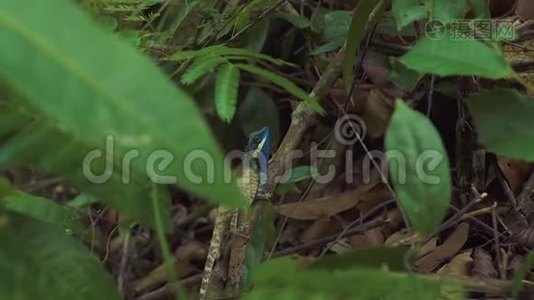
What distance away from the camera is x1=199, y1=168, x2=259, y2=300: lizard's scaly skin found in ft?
2.65

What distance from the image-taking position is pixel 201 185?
0.38m

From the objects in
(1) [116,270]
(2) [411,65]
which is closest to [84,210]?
(1) [116,270]

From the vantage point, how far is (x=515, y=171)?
1056 millimetres

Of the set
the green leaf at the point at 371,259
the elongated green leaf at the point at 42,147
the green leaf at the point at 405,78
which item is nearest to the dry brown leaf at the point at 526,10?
the green leaf at the point at 405,78

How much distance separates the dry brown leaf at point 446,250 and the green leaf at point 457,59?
0.44m

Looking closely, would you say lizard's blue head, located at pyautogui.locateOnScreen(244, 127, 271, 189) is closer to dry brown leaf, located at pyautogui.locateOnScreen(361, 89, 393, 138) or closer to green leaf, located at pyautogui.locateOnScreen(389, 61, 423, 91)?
green leaf, located at pyautogui.locateOnScreen(389, 61, 423, 91)

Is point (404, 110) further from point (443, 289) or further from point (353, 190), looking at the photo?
point (353, 190)

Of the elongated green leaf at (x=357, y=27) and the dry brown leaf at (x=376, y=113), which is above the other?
the elongated green leaf at (x=357, y=27)

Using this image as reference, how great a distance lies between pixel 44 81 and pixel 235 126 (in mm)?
896

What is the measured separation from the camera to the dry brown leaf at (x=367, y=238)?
1.06 m

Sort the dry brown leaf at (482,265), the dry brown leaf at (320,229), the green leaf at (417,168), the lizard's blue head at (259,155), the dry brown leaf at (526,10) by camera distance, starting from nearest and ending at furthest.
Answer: the green leaf at (417,168)
the lizard's blue head at (259,155)
the dry brown leaf at (482,265)
the dry brown leaf at (526,10)
the dry brown leaf at (320,229)

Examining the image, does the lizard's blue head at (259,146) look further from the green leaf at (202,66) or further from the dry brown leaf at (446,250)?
the dry brown leaf at (446,250)

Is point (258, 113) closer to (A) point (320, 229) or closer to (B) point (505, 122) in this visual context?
(A) point (320, 229)

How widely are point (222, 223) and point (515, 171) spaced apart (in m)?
0.41
